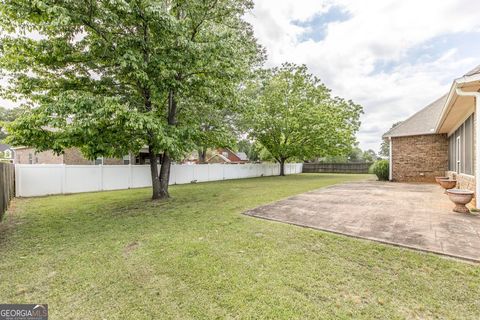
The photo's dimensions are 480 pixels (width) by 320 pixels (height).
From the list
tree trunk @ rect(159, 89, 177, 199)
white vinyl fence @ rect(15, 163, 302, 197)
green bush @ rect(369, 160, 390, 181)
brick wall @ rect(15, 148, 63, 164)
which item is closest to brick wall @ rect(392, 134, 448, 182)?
green bush @ rect(369, 160, 390, 181)

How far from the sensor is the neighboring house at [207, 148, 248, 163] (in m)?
39.1

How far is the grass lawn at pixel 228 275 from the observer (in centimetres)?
232

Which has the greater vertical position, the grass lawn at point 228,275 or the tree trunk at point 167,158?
the tree trunk at point 167,158

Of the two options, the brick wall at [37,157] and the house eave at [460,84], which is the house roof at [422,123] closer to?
the house eave at [460,84]

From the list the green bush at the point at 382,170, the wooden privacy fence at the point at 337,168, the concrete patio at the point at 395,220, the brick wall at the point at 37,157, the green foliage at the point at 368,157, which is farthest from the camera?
the green foliage at the point at 368,157

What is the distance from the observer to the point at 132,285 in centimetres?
284

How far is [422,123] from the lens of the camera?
1359 cm

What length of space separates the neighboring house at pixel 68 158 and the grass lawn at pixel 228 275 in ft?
35.9

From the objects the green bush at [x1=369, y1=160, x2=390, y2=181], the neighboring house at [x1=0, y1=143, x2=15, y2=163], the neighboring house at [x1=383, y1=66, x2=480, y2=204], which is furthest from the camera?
the neighboring house at [x1=0, y1=143, x2=15, y2=163]

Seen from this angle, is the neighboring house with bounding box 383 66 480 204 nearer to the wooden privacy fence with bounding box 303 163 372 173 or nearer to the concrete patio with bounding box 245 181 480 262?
the concrete patio with bounding box 245 181 480 262

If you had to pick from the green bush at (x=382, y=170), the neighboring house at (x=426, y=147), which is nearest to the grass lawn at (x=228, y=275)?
the neighboring house at (x=426, y=147)

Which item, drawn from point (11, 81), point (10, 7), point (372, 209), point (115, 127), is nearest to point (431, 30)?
point (372, 209)

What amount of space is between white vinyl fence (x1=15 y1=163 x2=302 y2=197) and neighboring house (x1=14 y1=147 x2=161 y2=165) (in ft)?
4.44

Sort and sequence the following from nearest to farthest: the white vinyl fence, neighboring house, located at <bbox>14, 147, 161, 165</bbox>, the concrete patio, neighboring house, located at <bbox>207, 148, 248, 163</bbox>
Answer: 1. the concrete patio
2. the white vinyl fence
3. neighboring house, located at <bbox>14, 147, 161, 165</bbox>
4. neighboring house, located at <bbox>207, 148, 248, 163</bbox>
